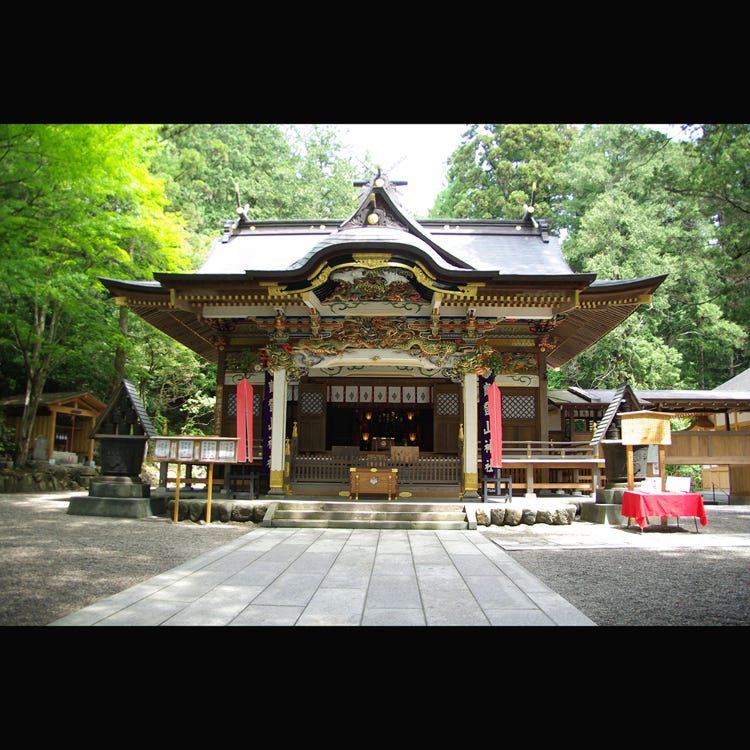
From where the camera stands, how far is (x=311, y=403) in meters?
14.0

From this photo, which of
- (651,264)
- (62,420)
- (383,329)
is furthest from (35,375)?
(651,264)

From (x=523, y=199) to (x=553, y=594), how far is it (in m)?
27.3

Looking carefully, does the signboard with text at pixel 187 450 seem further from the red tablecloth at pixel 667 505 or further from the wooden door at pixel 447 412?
the red tablecloth at pixel 667 505

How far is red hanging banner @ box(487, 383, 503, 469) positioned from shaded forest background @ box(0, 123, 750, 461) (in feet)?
11.9

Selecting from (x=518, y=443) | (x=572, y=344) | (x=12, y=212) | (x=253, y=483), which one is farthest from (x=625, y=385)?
(x=12, y=212)

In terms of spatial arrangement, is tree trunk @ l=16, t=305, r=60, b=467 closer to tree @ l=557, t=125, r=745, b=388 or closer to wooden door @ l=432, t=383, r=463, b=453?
wooden door @ l=432, t=383, r=463, b=453

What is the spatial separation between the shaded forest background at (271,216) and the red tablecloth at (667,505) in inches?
185

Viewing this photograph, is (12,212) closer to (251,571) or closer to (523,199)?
(251,571)

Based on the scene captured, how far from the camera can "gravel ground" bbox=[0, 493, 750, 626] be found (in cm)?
428

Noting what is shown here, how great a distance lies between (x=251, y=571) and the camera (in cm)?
565

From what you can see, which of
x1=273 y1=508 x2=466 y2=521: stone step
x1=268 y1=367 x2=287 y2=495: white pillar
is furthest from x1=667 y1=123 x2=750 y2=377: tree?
x1=268 y1=367 x2=287 y2=495: white pillar

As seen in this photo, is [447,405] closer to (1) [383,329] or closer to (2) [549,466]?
(2) [549,466]

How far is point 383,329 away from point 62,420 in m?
16.7

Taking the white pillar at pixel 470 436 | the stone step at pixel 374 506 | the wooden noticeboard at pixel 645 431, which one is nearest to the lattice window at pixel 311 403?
the stone step at pixel 374 506
